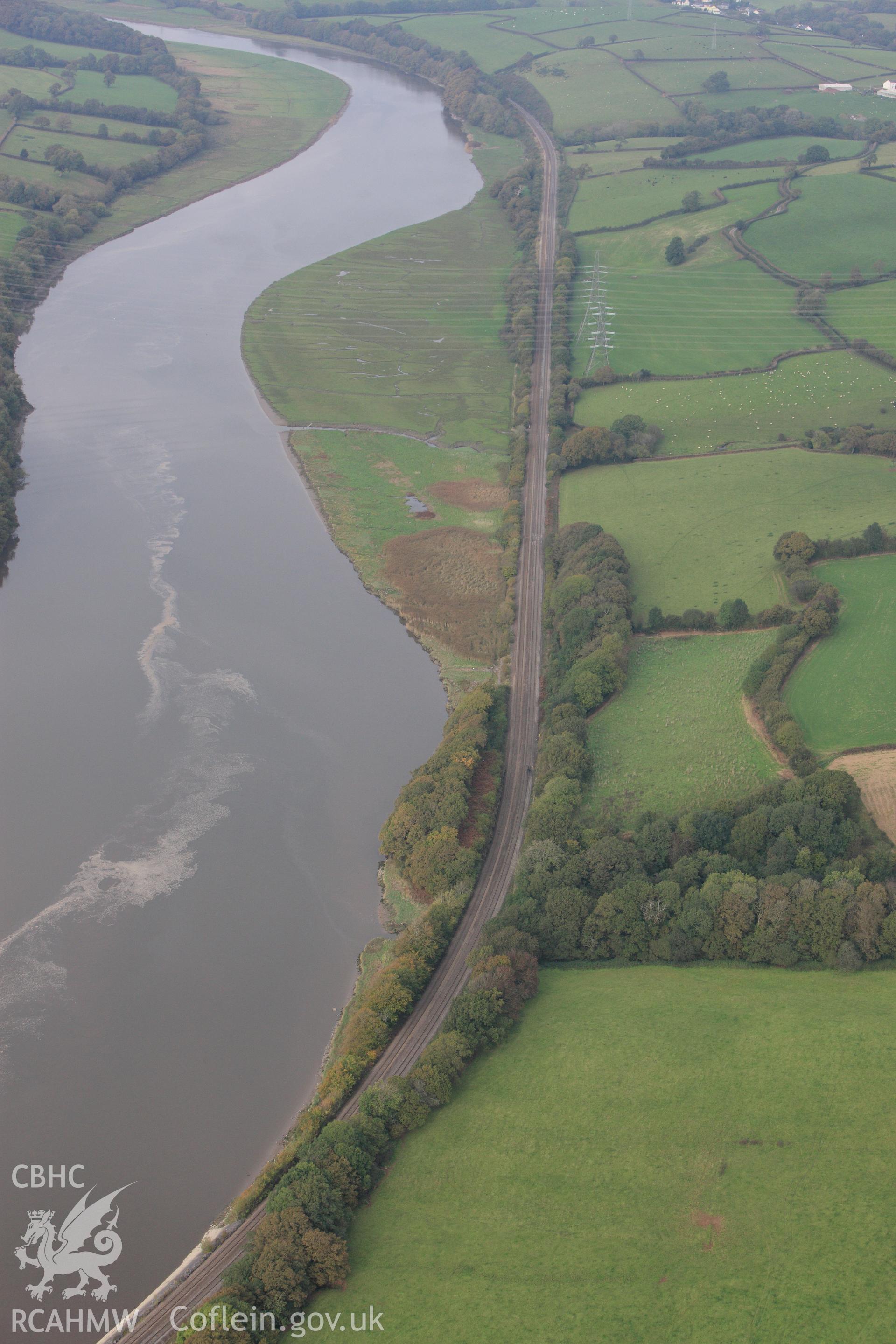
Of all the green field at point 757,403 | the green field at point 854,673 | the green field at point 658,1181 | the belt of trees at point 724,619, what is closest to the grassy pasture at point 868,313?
the green field at point 757,403

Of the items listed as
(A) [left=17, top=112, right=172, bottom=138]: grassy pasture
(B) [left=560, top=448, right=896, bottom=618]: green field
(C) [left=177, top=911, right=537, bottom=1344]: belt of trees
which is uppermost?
(A) [left=17, top=112, right=172, bottom=138]: grassy pasture

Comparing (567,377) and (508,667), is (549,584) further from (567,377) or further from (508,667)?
(567,377)

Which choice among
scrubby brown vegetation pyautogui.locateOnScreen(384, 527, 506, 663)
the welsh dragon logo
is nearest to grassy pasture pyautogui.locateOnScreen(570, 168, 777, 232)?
scrubby brown vegetation pyautogui.locateOnScreen(384, 527, 506, 663)

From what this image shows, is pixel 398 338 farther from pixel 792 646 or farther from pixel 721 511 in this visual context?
pixel 792 646

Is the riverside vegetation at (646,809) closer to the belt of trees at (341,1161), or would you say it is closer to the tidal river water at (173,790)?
the belt of trees at (341,1161)

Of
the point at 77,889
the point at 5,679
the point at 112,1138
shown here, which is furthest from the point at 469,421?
the point at 112,1138

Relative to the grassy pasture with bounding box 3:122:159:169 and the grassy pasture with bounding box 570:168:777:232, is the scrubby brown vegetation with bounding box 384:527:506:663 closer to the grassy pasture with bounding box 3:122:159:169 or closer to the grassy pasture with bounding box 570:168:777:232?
the grassy pasture with bounding box 570:168:777:232
